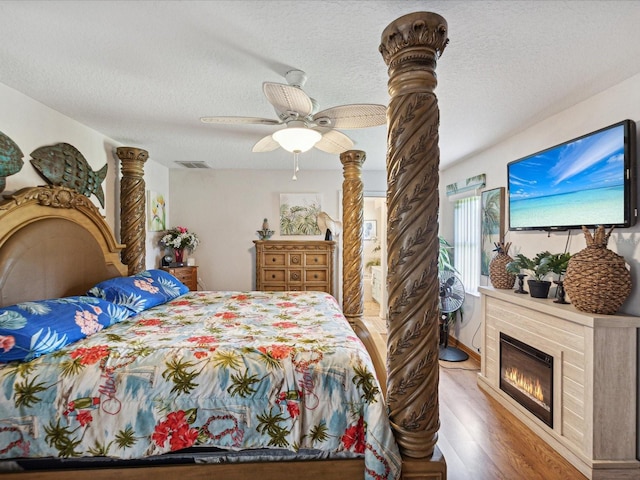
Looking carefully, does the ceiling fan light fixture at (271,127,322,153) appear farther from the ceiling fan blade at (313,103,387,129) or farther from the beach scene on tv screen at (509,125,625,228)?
the beach scene on tv screen at (509,125,625,228)

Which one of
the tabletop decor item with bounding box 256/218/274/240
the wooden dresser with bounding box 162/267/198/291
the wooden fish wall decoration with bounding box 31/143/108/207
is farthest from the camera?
the tabletop decor item with bounding box 256/218/274/240

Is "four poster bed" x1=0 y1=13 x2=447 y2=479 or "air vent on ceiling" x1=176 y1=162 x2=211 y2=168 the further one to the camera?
"air vent on ceiling" x1=176 y1=162 x2=211 y2=168

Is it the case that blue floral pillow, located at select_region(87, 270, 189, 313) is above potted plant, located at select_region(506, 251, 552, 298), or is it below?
below

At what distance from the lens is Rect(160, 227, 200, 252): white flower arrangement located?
4516 mm

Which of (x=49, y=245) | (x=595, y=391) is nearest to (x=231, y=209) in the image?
(x=49, y=245)

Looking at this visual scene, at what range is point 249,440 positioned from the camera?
4.74 ft

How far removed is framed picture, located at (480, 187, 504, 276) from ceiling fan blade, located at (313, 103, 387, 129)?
1.98 meters

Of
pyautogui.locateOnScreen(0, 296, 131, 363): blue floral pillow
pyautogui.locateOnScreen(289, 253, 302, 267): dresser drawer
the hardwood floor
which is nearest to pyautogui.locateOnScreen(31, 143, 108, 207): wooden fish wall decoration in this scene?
pyautogui.locateOnScreen(0, 296, 131, 363): blue floral pillow

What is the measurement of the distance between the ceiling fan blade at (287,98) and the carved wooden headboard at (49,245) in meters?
1.81

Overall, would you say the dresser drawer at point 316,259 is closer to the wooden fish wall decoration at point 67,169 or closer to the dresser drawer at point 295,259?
the dresser drawer at point 295,259

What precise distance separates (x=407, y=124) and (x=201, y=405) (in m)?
1.50

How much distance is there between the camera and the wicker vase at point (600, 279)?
1909 millimetres

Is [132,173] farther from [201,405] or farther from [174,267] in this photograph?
[201,405]

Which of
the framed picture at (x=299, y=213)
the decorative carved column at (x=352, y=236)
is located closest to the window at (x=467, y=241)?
the decorative carved column at (x=352, y=236)
